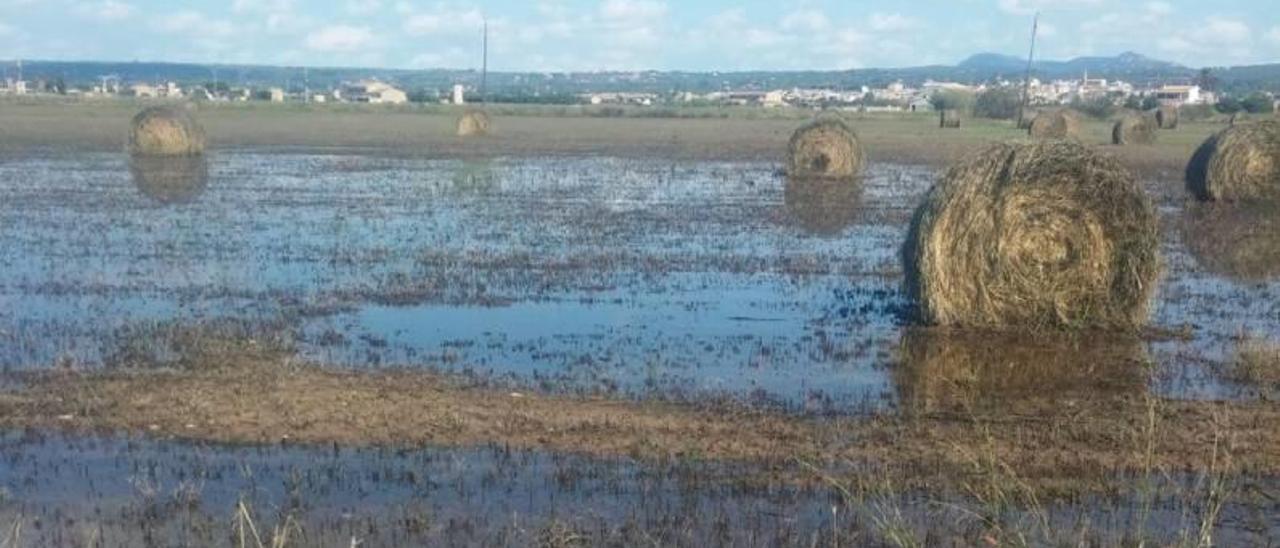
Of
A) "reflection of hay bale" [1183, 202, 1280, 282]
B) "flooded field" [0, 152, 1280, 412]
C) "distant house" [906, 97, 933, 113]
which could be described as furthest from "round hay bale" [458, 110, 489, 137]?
"distant house" [906, 97, 933, 113]

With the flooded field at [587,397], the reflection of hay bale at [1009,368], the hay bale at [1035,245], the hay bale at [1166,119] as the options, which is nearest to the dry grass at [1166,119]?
the hay bale at [1166,119]

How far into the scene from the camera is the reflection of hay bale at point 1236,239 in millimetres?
16672

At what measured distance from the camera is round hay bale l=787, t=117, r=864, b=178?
30.0 m

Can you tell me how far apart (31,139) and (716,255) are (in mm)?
31421

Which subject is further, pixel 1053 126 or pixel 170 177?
pixel 1053 126

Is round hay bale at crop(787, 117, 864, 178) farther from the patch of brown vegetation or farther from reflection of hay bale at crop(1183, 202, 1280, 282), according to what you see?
the patch of brown vegetation

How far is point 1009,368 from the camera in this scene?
11.0 meters

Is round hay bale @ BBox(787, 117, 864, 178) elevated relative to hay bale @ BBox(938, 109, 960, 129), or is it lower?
lower

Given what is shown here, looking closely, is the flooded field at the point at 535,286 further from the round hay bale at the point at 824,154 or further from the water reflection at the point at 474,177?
the round hay bale at the point at 824,154

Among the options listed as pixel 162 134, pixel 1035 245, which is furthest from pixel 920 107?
pixel 1035 245

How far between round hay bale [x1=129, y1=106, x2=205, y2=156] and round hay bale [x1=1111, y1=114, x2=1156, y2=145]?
27643mm

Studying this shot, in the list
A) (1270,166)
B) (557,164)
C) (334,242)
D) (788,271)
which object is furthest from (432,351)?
(557,164)

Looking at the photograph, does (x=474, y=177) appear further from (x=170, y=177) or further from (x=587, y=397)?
(x=587, y=397)

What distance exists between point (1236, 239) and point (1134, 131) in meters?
25.4
